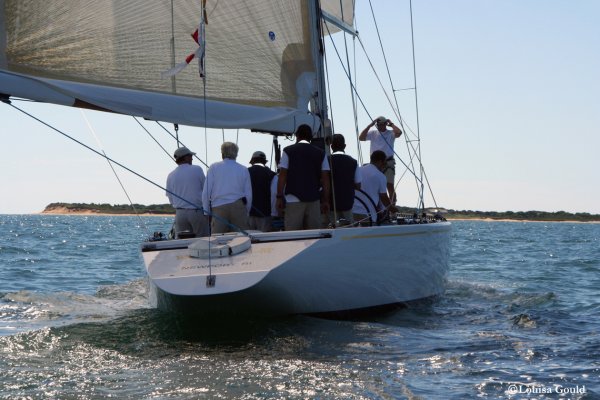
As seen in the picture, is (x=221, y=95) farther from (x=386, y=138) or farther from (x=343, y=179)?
(x=386, y=138)

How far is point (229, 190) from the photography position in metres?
8.86

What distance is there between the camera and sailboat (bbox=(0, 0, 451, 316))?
761 centimetres

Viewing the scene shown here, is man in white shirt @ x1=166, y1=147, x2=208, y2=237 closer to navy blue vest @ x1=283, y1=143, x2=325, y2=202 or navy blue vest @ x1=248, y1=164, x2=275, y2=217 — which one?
navy blue vest @ x1=248, y1=164, x2=275, y2=217

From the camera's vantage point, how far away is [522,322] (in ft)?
30.5

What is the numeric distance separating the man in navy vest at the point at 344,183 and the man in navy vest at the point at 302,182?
0.94 ft

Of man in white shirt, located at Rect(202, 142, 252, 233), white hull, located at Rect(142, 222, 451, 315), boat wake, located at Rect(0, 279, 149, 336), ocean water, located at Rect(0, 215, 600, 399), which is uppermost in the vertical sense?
man in white shirt, located at Rect(202, 142, 252, 233)

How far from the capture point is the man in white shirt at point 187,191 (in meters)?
9.44

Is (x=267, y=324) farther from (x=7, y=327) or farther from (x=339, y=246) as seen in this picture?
(x=7, y=327)

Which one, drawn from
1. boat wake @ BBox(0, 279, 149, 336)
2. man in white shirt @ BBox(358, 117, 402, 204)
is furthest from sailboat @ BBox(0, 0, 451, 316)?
man in white shirt @ BBox(358, 117, 402, 204)

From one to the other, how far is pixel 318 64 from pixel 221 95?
1.55 meters

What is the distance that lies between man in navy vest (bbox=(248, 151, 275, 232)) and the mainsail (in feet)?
1.77

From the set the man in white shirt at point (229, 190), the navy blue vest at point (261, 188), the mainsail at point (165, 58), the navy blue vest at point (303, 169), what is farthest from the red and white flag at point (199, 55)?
the navy blue vest at point (261, 188)

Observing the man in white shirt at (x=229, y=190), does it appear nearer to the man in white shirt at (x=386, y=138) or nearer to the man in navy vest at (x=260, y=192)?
the man in navy vest at (x=260, y=192)

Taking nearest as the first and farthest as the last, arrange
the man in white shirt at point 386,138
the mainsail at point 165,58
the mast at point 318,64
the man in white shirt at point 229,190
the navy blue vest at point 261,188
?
1. the mainsail at point 165,58
2. the man in white shirt at point 229,190
3. the navy blue vest at point 261,188
4. the mast at point 318,64
5. the man in white shirt at point 386,138
